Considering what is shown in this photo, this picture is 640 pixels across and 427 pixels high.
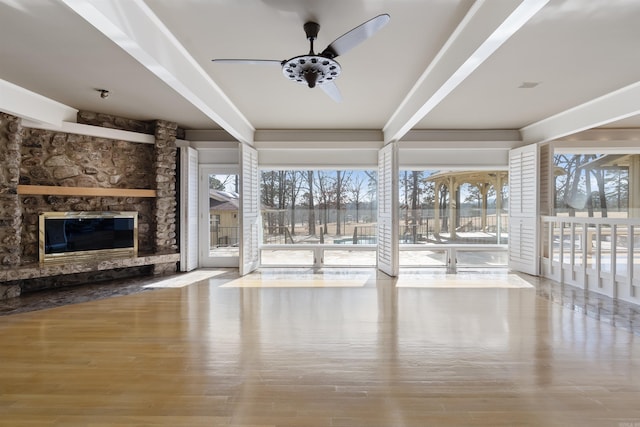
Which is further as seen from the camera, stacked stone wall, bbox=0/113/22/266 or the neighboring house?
the neighboring house

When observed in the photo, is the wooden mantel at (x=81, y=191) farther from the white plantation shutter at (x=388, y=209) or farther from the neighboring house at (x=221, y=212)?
the white plantation shutter at (x=388, y=209)

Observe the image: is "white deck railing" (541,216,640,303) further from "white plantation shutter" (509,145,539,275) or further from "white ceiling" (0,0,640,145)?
"white ceiling" (0,0,640,145)

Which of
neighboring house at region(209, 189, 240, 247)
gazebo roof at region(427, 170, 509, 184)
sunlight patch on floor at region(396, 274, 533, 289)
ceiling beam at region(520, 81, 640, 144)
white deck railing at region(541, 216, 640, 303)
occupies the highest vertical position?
ceiling beam at region(520, 81, 640, 144)

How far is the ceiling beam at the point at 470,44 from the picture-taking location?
2.06 metres

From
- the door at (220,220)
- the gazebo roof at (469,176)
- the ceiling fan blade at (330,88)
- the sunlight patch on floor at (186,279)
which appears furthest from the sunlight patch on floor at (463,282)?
the door at (220,220)

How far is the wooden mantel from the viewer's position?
4562mm

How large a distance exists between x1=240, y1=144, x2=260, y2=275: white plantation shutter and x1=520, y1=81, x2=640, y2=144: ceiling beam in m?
4.88

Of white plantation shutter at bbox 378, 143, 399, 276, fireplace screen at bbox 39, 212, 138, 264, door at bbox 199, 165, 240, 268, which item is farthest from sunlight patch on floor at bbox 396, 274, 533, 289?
fireplace screen at bbox 39, 212, 138, 264

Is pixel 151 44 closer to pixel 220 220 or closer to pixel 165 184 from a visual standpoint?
pixel 165 184

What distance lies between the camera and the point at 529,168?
5.81 meters

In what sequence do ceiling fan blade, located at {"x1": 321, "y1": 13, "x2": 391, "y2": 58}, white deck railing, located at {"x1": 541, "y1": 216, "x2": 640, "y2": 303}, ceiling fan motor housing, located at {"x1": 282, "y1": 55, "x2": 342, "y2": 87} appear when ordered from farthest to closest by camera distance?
white deck railing, located at {"x1": 541, "y1": 216, "x2": 640, "y2": 303}
ceiling fan motor housing, located at {"x1": 282, "y1": 55, "x2": 342, "y2": 87}
ceiling fan blade, located at {"x1": 321, "y1": 13, "x2": 391, "y2": 58}

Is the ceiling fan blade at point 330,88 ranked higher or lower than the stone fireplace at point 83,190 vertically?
higher

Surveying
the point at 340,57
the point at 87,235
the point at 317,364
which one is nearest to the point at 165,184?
the point at 87,235

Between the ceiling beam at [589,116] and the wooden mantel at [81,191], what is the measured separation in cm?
647
